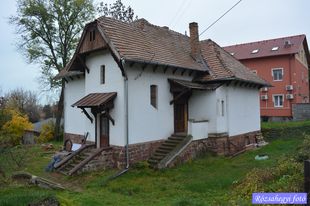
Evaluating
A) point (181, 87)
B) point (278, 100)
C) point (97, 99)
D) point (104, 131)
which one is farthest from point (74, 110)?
point (278, 100)

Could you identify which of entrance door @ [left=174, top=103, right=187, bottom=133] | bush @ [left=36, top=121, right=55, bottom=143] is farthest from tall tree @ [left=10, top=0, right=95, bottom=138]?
entrance door @ [left=174, top=103, right=187, bottom=133]

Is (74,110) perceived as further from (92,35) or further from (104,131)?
(92,35)

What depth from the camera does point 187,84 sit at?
1656 cm

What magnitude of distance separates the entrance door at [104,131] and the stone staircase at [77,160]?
673mm

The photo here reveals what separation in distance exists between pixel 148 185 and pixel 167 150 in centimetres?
389

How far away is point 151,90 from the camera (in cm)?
1599

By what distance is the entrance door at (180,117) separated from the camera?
1748 centimetres

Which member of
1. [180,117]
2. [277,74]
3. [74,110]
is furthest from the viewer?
[277,74]

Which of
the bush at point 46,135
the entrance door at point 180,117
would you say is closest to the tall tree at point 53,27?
the bush at point 46,135

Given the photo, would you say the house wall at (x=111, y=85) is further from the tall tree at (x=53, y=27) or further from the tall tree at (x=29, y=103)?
the tall tree at (x=29, y=103)

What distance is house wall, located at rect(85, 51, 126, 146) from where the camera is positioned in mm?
14438

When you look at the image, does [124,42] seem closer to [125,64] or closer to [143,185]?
[125,64]

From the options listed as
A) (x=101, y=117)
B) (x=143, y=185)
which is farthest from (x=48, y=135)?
(x=143, y=185)

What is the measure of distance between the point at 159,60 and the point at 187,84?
85.5 inches
